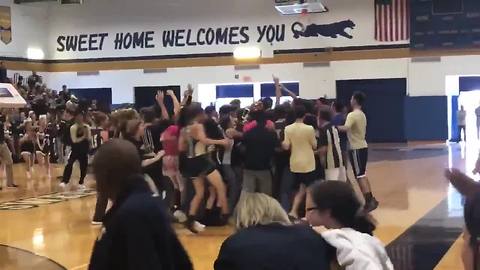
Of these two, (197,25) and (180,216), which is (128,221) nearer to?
(180,216)

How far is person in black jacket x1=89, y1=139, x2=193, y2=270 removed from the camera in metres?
2.49

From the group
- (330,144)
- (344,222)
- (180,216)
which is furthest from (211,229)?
(344,222)

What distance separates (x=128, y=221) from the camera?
249 centimetres

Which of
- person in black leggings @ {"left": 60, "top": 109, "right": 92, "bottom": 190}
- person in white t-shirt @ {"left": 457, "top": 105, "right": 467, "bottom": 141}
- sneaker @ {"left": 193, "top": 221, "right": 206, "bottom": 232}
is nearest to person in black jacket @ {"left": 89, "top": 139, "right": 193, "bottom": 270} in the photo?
sneaker @ {"left": 193, "top": 221, "right": 206, "bottom": 232}

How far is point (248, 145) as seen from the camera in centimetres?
830

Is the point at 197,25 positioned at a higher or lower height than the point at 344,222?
higher

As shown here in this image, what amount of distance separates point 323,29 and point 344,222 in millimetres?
23513

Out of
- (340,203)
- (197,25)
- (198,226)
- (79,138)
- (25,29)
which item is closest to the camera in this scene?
(340,203)

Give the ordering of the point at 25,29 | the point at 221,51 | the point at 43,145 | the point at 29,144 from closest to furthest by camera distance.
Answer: the point at 29,144
the point at 43,145
the point at 221,51
the point at 25,29

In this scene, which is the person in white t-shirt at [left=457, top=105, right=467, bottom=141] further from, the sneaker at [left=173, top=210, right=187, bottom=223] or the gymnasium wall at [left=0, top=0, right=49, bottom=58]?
the sneaker at [left=173, top=210, right=187, bottom=223]

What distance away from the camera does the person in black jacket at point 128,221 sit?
2.49m

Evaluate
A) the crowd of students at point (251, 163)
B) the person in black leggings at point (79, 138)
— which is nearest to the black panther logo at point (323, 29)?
the crowd of students at point (251, 163)

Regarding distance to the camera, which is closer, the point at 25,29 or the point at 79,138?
the point at 79,138

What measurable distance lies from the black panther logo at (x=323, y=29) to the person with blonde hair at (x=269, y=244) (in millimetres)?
23541
